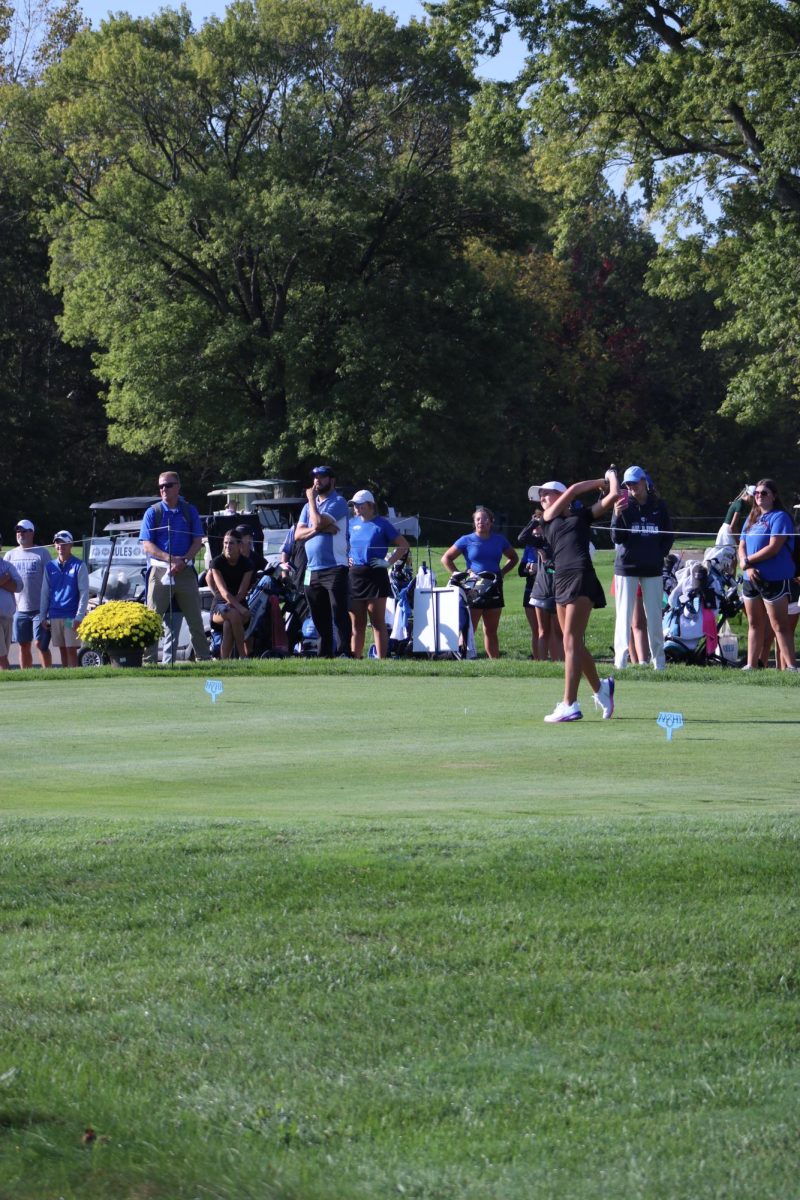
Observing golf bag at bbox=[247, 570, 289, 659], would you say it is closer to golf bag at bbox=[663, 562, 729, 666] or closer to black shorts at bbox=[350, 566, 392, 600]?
black shorts at bbox=[350, 566, 392, 600]

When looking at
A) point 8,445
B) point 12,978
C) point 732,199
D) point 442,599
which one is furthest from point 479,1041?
point 8,445

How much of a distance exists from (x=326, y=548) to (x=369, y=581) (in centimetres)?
77

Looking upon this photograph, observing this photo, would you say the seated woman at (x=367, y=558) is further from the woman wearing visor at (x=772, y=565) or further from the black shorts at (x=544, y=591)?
the woman wearing visor at (x=772, y=565)

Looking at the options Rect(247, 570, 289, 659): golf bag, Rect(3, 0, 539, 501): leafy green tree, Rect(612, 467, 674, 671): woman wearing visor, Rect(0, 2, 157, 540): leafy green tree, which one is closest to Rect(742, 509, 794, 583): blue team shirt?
Rect(612, 467, 674, 671): woman wearing visor

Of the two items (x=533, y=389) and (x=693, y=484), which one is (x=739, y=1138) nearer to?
(x=533, y=389)

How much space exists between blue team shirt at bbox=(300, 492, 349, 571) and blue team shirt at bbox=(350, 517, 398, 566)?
365 millimetres

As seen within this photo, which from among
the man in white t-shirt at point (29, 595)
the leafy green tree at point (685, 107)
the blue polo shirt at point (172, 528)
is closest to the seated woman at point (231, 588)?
the blue polo shirt at point (172, 528)

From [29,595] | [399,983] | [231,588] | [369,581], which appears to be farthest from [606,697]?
[29,595]

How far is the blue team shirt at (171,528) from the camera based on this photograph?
61.6 feet

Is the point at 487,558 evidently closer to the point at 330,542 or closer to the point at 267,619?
the point at 330,542

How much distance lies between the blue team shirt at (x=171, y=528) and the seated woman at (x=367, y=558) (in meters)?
1.88

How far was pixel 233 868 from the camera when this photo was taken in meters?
6.26

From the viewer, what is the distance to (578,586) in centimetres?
1252

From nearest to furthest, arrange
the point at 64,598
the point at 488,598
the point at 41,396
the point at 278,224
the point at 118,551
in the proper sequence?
the point at 488,598, the point at 64,598, the point at 118,551, the point at 278,224, the point at 41,396
